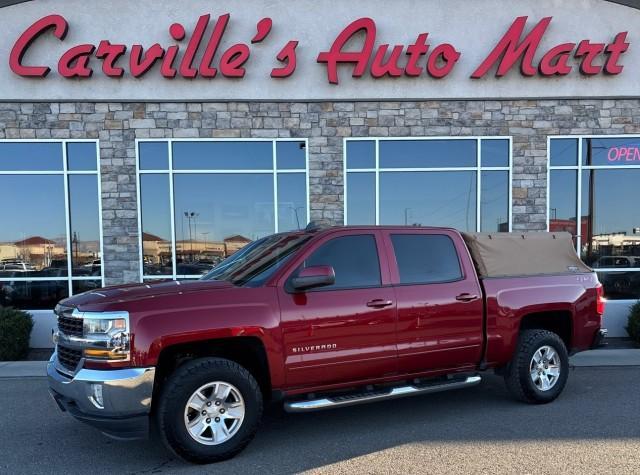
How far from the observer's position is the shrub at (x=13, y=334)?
738cm

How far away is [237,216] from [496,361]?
5799 mm

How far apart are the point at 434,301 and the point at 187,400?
2.38m

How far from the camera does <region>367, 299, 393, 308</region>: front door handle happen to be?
14.1 feet

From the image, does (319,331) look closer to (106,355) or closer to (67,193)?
(106,355)

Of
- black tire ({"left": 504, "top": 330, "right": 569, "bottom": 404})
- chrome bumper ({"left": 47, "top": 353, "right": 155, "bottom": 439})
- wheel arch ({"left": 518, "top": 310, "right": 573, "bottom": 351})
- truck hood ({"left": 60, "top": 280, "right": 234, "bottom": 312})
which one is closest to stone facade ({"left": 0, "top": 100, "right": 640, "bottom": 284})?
wheel arch ({"left": 518, "top": 310, "right": 573, "bottom": 351})

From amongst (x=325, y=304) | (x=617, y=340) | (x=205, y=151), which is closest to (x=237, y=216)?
(x=205, y=151)

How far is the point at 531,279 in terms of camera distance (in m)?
5.17

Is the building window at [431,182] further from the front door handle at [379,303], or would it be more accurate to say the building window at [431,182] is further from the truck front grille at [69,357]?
the truck front grille at [69,357]

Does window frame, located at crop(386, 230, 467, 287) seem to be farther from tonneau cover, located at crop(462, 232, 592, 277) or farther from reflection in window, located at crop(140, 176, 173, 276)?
reflection in window, located at crop(140, 176, 173, 276)

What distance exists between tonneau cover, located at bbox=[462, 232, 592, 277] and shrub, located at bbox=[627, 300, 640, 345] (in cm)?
358

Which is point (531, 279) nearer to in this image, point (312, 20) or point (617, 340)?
point (617, 340)

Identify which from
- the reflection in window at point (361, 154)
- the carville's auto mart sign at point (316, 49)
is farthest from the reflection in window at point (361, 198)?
the carville's auto mart sign at point (316, 49)

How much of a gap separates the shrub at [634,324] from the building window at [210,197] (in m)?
5.97

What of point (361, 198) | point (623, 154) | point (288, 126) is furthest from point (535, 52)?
point (288, 126)
